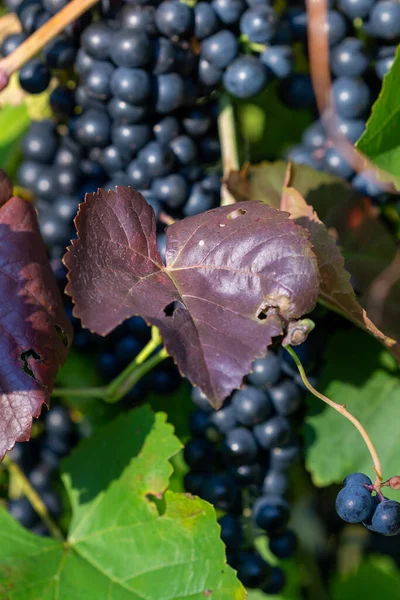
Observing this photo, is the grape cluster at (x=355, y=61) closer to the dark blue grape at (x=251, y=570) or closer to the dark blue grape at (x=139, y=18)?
the dark blue grape at (x=139, y=18)

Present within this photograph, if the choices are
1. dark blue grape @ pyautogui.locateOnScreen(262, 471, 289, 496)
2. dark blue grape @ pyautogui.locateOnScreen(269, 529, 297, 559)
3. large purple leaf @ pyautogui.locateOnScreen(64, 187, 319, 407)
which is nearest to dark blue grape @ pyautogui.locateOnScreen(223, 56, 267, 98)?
large purple leaf @ pyautogui.locateOnScreen(64, 187, 319, 407)

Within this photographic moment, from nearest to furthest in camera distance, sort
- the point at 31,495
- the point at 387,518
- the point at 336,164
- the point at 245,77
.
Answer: the point at 387,518 → the point at 245,77 → the point at 336,164 → the point at 31,495

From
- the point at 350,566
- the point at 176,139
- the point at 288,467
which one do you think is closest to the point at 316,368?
the point at 288,467

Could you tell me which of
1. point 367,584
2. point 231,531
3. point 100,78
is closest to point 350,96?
point 100,78

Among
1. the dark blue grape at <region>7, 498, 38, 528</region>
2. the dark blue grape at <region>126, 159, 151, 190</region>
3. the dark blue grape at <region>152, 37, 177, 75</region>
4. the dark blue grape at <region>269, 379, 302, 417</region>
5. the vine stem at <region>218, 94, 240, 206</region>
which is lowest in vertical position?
the dark blue grape at <region>7, 498, 38, 528</region>

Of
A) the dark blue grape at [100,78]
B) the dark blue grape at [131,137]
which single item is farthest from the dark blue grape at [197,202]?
the dark blue grape at [100,78]

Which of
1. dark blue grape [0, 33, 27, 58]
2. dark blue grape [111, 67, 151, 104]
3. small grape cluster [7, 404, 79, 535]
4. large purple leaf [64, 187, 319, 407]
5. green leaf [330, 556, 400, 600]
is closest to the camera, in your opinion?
large purple leaf [64, 187, 319, 407]

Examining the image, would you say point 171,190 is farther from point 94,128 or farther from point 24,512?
point 24,512

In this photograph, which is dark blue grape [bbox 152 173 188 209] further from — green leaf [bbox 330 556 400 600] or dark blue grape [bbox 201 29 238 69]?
green leaf [bbox 330 556 400 600]
